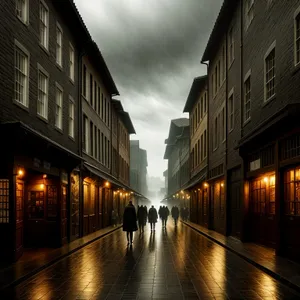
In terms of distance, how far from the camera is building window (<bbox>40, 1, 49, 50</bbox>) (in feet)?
59.6

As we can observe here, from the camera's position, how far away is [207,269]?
12695mm

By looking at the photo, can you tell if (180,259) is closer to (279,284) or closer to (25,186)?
A: (279,284)

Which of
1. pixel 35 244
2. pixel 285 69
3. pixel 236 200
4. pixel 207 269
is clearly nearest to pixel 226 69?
pixel 236 200

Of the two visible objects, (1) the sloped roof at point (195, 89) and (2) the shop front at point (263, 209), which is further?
(1) the sloped roof at point (195, 89)

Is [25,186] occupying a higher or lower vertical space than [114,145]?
lower

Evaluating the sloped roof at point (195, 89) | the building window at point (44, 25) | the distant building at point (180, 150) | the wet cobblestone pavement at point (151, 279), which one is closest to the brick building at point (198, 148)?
the sloped roof at point (195, 89)

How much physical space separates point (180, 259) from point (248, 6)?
11.3 meters

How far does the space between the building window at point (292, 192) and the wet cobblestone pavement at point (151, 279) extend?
6.72ft

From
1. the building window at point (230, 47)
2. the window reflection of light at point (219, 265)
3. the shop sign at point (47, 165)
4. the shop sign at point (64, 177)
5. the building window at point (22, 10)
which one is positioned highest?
the building window at point (230, 47)

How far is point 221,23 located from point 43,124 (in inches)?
473

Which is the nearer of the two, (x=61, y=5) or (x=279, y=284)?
(x=279, y=284)

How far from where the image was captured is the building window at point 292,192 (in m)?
13.9

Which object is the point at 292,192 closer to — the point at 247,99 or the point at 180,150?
the point at 247,99

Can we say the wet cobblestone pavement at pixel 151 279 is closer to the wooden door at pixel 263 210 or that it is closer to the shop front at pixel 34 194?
the shop front at pixel 34 194
